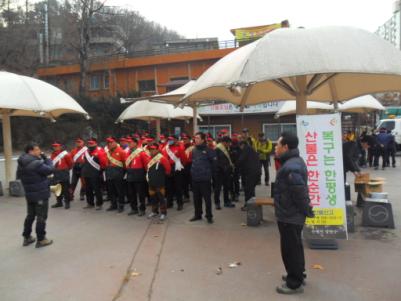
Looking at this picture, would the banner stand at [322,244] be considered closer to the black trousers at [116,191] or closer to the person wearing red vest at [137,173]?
the person wearing red vest at [137,173]

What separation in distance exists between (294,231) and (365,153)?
15.0m

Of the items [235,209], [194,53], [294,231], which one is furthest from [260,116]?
[294,231]

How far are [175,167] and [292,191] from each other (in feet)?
16.9

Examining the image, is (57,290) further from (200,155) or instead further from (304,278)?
(200,155)

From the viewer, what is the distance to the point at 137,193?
8672 mm

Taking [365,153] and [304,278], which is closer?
[304,278]

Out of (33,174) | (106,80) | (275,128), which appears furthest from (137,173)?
(106,80)

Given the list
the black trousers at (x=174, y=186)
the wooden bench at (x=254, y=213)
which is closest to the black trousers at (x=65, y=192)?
the black trousers at (x=174, y=186)

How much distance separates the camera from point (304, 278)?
15.2 feet

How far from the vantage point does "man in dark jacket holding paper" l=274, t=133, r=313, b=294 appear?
4.24 m

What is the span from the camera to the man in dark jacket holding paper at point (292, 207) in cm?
424

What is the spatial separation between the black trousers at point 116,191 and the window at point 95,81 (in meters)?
26.7

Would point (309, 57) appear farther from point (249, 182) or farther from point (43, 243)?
point (43, 243)

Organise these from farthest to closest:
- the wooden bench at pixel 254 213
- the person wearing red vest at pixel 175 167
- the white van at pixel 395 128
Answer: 1. the white van at pixel 395 128
2. the person wearing red vest at pixel 175 167
3. the wooden bench at pixel 254 213
